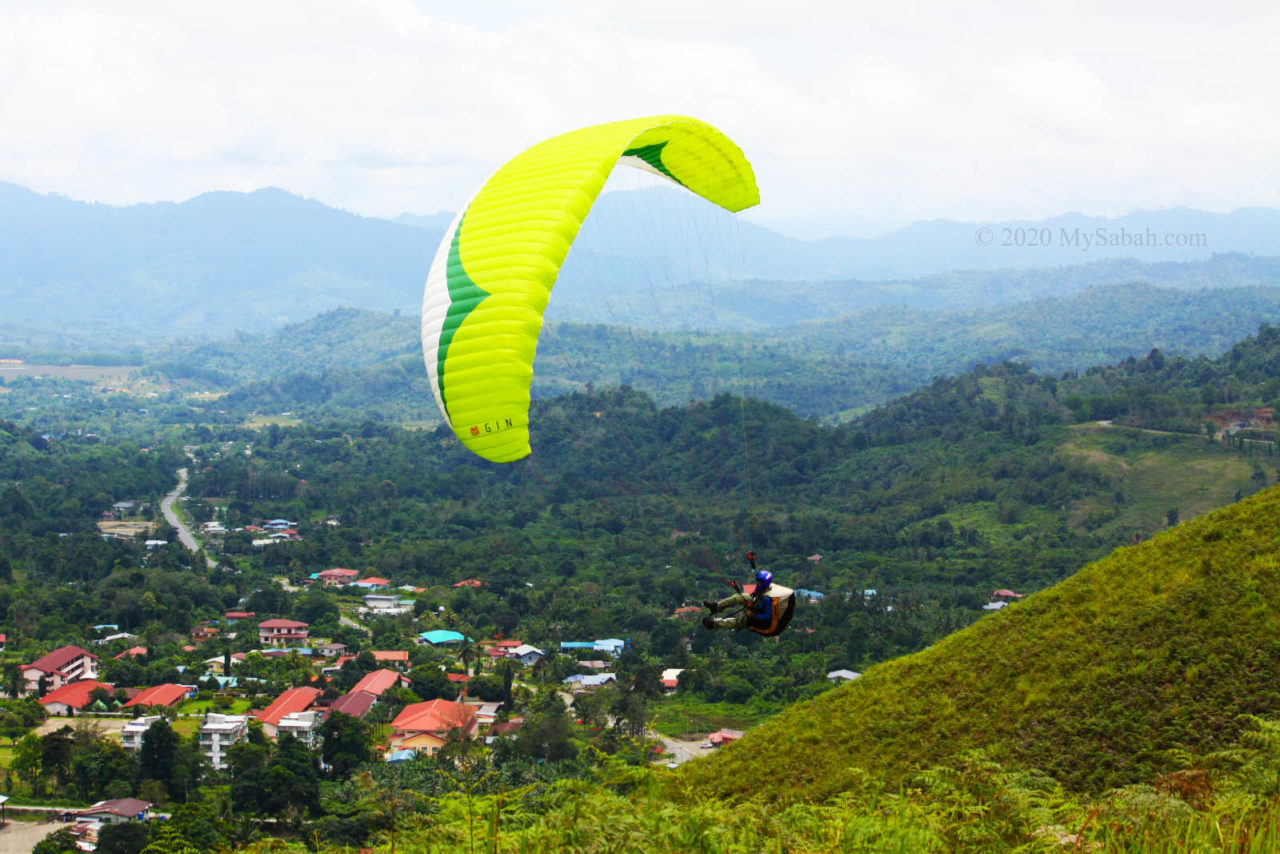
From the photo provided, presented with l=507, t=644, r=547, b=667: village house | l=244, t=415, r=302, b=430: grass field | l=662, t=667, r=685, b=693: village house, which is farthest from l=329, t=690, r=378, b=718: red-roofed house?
l=244, t=415, r=302, b=430: grass field

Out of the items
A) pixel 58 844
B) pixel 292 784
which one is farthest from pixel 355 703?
pixel 58 844

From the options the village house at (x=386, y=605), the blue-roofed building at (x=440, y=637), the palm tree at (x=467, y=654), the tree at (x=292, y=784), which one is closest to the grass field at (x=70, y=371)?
the village house at (x=386, y=605)

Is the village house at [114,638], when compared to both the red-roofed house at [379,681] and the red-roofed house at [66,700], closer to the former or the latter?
the red-roofed house at [66,700]

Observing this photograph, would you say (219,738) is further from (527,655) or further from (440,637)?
(440,637)

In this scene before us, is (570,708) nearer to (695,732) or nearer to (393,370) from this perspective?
(695,732)

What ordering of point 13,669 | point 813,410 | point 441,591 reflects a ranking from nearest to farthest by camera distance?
point 13,669 < point 441,591 < point 813,410

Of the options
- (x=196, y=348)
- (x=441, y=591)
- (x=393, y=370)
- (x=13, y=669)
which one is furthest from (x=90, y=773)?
(x=196, y=348)

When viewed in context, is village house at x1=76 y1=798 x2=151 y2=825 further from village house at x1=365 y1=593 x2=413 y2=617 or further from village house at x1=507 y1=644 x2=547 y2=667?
village house at x1=365 y1=593 x2=413 y2=617
